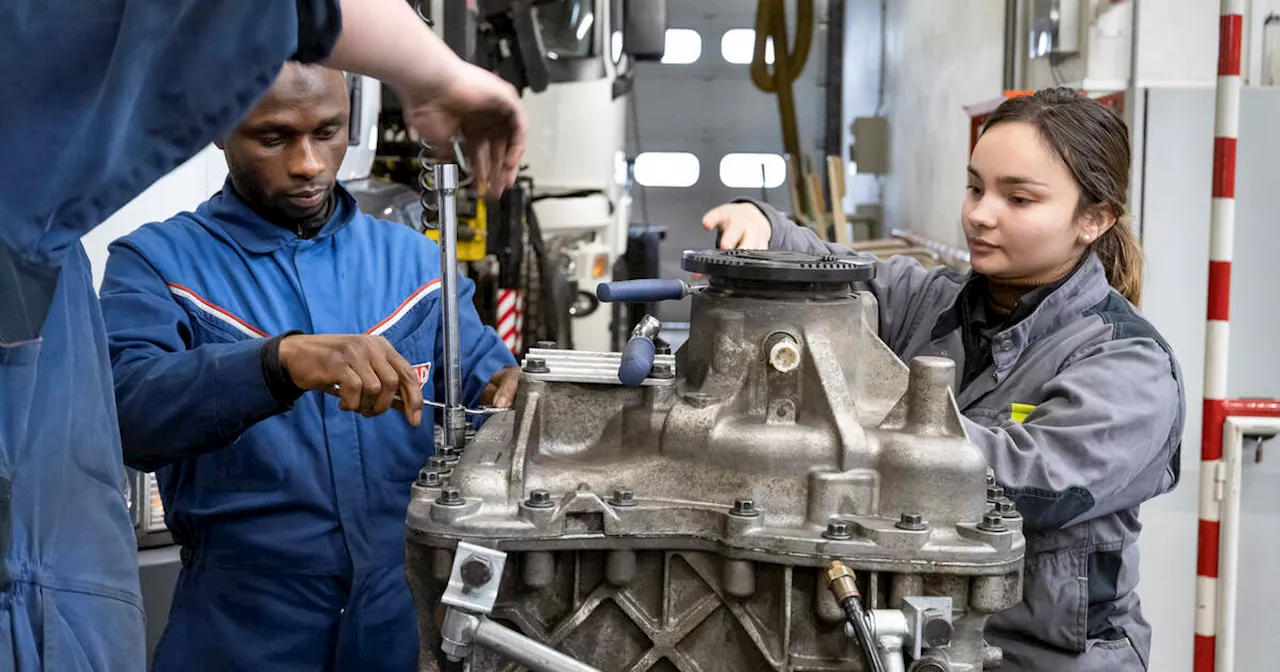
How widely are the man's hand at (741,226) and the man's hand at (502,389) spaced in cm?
38

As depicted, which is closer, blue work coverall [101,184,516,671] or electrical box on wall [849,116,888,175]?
blue work coverall [101,184,516,671]

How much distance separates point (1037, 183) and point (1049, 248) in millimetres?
97

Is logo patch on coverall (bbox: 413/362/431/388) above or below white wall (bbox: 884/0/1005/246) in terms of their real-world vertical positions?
below

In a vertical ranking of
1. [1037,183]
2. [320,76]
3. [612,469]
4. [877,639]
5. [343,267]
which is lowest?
[877,639]

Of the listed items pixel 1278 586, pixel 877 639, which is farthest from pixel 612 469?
pixel 1278 586

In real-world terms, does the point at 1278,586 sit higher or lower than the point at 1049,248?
lower

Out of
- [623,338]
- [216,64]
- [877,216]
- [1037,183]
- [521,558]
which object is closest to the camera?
[216,64]

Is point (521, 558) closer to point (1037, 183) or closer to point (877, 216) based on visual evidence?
point (1037, 183)

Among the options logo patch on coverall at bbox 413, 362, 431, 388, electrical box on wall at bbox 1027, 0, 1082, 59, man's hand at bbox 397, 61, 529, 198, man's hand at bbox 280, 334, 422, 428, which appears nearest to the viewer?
man's hand at bbox 397, 61, 529, 198

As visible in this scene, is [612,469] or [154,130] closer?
[154,130]

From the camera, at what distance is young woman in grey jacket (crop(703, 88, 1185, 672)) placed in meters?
1.62

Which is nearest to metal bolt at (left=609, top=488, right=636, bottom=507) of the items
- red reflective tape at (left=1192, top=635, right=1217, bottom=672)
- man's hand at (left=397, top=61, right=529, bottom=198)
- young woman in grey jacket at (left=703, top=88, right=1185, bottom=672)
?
man's hand at (left=397, top=61, right=529, bottom=198)

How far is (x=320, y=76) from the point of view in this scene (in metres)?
1.93

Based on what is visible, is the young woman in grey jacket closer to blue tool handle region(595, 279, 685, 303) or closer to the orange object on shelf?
blue tool handle region(595, 279, 685, 303)
